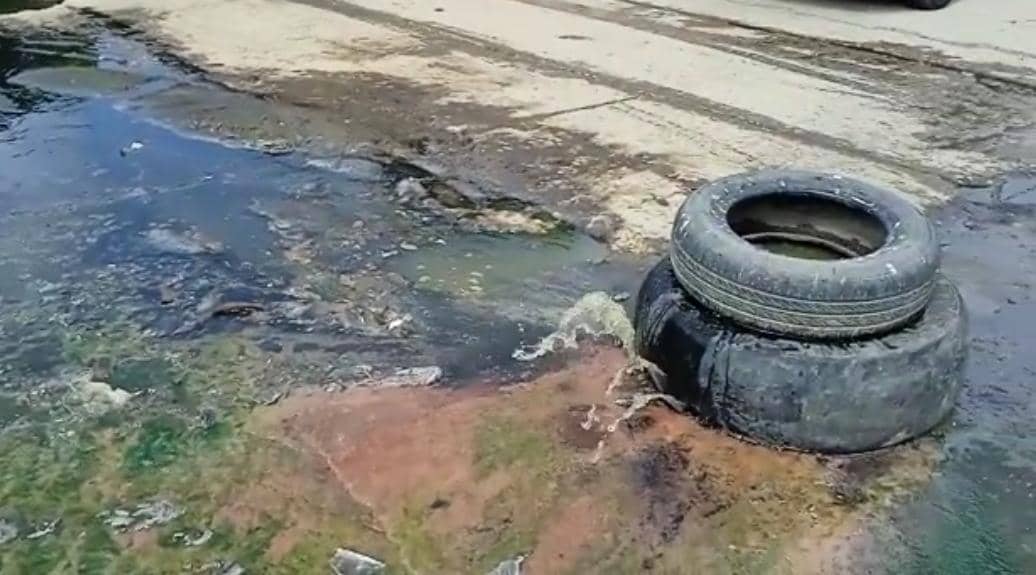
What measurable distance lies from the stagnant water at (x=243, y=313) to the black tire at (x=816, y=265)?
1.75 feet

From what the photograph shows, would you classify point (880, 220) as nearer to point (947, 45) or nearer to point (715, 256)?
point (715, 256)

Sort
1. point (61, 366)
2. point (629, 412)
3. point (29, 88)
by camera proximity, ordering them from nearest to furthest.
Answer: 1. point (629, 412)
2. point (61, 366)
3. point (29, 88)

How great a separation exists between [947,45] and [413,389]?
5404 mm

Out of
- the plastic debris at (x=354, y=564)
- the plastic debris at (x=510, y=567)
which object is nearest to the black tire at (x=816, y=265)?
the plastic debris at (x=510, y=567)

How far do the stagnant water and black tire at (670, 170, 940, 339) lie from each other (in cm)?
53

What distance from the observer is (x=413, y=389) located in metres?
3.61

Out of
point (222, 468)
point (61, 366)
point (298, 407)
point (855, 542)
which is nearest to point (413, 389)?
point (298, 407)

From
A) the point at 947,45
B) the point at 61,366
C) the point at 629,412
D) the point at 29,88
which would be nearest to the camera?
the point at 629,412

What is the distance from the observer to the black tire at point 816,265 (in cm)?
315

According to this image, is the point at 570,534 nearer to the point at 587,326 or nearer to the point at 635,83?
the point at 587,326

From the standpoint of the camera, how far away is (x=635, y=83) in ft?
21.9

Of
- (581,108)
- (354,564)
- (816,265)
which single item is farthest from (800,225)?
(581,108)

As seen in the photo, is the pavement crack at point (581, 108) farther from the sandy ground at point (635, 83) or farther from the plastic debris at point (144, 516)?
the plastic debris at point (144, 516)

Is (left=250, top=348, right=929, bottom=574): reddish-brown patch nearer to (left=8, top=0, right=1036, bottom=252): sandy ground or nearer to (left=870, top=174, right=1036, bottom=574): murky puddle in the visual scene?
(left=870, top=174, right=1036, bottom=574): murky puddle
